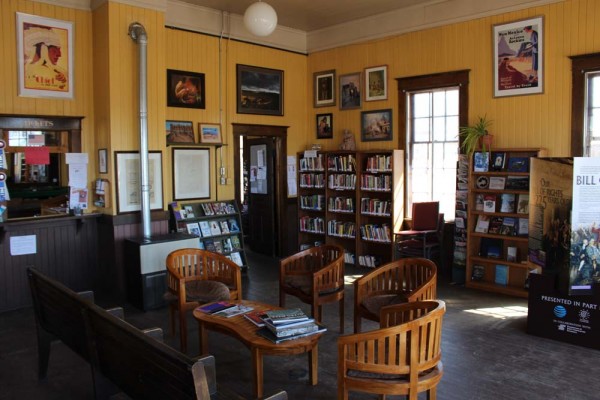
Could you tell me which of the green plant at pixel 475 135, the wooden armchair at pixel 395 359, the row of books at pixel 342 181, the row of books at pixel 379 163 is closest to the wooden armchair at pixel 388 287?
the wooden armchair at pixel 395 359

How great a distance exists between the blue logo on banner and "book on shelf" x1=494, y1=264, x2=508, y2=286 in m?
1.89

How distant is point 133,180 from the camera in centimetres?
662

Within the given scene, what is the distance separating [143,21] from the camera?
6578mm

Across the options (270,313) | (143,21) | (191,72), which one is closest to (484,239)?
(270,313)

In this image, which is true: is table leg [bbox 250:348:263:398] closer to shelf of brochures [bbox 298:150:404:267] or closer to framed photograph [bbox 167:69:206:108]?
shelf of brochures [bbox 298:150:404:267]

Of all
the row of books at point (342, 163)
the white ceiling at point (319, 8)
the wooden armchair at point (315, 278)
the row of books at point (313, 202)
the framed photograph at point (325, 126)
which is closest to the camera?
the wooden armchair at point (315, 278)

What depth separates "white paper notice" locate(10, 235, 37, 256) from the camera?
6047 mm

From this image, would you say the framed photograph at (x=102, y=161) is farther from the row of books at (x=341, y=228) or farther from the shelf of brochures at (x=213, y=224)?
the row of books at (x=341, y=228)

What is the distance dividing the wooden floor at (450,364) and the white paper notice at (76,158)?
1942 millimetres

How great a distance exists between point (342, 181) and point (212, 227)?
235 centimetres

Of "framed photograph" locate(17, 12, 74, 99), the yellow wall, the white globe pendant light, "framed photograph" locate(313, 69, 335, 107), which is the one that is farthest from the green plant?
"framed photograph" locate(17, 12, 74, 99)

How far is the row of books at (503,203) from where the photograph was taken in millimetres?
6633

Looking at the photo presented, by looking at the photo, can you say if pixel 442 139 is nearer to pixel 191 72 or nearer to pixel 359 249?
pixel 359 249

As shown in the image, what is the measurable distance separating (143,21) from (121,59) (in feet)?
1.99
